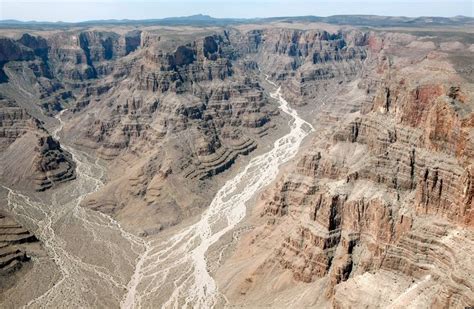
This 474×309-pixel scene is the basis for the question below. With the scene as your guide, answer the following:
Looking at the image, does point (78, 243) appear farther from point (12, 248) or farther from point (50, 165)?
point (50, 165)

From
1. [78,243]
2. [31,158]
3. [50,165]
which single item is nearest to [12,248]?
[78,243]

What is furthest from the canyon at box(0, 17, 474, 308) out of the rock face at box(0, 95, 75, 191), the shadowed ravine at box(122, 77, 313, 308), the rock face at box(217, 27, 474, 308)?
the rock face at box(0, 95, 75, 191)

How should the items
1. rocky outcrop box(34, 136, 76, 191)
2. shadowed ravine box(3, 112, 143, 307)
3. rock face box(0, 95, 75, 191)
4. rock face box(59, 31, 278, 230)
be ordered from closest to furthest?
shadowed ravine box(3, 112, 143, 307) → rock face box(59, 31, 278, 230) → rocky outcrop box(34, 136, 76, 191) → rock face box(0, 95, 75, 191)

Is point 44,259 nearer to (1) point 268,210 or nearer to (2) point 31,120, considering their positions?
(1) point 268,210

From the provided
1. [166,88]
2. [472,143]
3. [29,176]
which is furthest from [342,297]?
[166,88]

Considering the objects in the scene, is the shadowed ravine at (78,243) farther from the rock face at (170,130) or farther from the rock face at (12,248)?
the rock face at (170,130)

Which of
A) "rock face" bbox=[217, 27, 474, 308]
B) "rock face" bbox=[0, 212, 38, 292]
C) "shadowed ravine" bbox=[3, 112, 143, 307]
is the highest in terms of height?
"rock face" bbox=[217, 27, 474, 308]

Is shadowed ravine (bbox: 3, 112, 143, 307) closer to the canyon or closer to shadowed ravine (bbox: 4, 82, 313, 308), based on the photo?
shadowed ravine (bbox: 4, 82, 313, 308)
